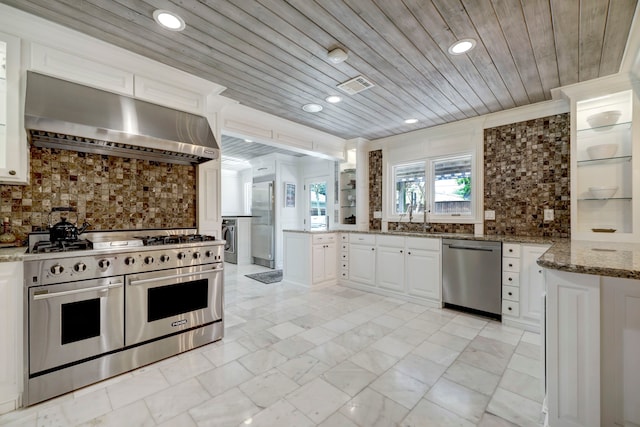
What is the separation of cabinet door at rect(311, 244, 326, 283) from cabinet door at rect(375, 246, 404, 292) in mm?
867

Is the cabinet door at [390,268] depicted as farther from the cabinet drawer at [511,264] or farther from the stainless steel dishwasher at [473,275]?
the cabinet drawer at [511,264]

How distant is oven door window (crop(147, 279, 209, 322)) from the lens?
2174 millimetres

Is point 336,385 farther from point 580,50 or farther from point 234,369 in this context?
point 580,50

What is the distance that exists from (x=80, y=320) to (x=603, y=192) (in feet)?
15.2

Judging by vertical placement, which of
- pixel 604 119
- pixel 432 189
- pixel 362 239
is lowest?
pixel 362 239

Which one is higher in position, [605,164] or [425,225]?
[605,164]

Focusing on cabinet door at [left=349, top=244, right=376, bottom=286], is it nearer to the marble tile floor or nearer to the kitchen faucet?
the kitchen faucet

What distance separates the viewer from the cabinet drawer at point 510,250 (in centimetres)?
291

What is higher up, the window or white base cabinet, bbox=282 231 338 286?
the window

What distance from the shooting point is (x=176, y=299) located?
2303 millimetres

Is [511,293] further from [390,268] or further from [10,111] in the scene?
[10,111]

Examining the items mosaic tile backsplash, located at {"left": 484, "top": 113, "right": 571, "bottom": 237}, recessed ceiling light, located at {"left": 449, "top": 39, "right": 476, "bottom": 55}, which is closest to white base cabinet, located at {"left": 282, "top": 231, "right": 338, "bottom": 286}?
mosaic tile backsplash, located at {"left": 484, "top": 113, "right": 571, "bottom": 237}

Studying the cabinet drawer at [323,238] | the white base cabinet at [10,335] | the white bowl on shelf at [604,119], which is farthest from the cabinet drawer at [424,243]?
the white base cabinet at [10,335]

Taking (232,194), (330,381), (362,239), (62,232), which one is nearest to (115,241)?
(62,232)
